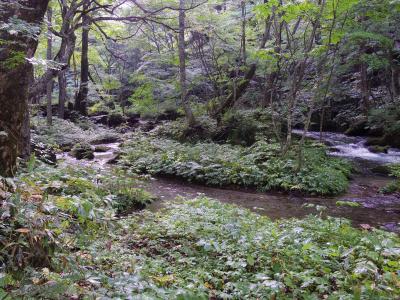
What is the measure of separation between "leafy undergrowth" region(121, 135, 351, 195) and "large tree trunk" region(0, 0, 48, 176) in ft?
17.1

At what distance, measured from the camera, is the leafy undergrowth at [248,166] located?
9.86 m

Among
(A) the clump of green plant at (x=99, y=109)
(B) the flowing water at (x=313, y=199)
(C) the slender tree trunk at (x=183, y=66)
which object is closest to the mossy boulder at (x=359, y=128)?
(B) the flowing water at (x=313, y=199)

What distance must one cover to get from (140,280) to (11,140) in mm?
2175

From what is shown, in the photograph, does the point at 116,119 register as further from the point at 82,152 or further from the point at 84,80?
the point at 82,152

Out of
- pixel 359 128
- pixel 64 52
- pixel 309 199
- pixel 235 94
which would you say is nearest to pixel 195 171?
pixel 309 199

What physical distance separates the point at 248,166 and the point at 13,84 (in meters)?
7.72

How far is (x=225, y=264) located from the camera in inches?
163

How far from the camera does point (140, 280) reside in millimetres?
3102

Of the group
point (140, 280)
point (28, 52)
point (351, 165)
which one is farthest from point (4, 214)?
point (351, 165)

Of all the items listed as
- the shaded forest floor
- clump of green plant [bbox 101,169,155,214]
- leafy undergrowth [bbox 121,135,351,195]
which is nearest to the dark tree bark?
clump of green plant [bbox 101,169,155,214]

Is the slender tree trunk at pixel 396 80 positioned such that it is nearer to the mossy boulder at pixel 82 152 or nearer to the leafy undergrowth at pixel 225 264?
the leafy undergrowth at pixel 225 264

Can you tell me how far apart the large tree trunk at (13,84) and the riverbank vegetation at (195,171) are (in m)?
0.02

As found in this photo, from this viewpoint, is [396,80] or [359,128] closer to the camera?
Result: [359,128]

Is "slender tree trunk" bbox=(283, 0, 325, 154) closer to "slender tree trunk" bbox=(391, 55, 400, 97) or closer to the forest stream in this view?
the forest stream
